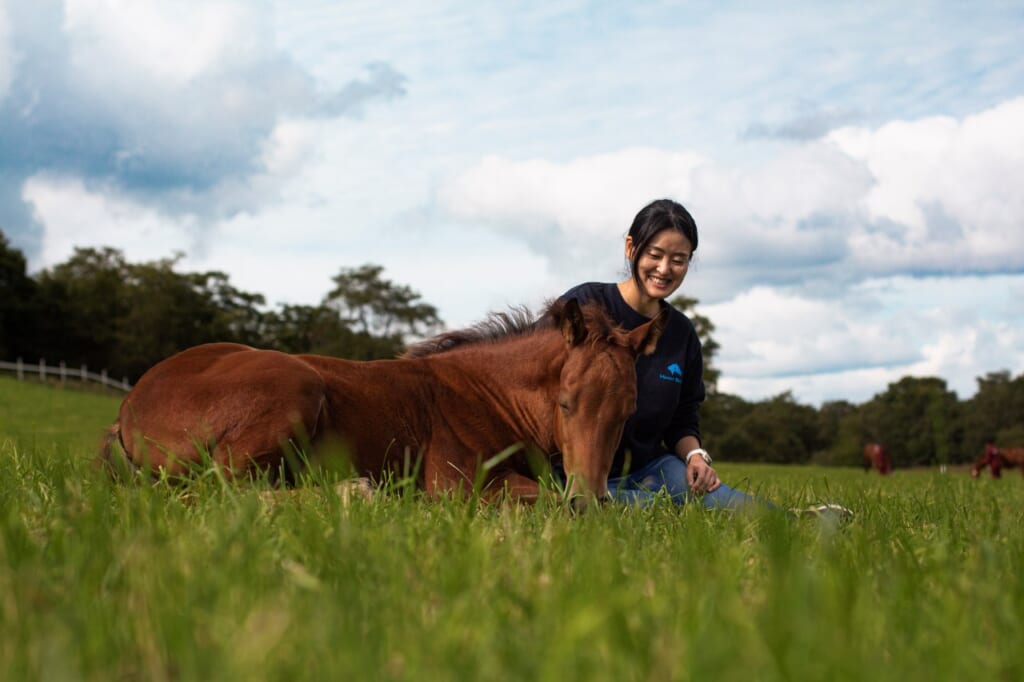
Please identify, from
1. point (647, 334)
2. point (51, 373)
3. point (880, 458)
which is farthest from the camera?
point (51, 373)

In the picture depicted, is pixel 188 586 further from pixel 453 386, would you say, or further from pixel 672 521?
pixel 453 386

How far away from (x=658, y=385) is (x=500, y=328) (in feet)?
4.89

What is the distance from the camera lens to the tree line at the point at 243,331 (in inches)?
3022

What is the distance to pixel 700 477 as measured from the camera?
7230 mm

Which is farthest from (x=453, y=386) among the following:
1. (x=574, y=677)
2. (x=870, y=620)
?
(x=574, y=677)

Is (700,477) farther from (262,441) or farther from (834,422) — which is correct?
(834,422)

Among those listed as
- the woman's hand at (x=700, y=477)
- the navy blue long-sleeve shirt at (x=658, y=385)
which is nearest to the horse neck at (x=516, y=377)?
the navy blue long-sleeve shirt at (x=658, y=385)

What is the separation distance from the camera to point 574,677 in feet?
6.39

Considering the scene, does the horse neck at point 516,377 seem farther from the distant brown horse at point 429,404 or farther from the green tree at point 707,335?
the green tree at point 707,335

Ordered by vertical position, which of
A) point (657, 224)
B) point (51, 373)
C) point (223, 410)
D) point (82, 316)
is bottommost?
point (223, 410)

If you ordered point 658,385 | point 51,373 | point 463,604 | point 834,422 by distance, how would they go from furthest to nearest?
point 834,422
point 51,373
point 658,385
point 463,604

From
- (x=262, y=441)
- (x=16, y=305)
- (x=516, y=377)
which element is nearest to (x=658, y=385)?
(x=516, y=377)

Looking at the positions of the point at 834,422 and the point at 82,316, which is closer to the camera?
the point at 82,316

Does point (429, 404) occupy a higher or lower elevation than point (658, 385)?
lower
